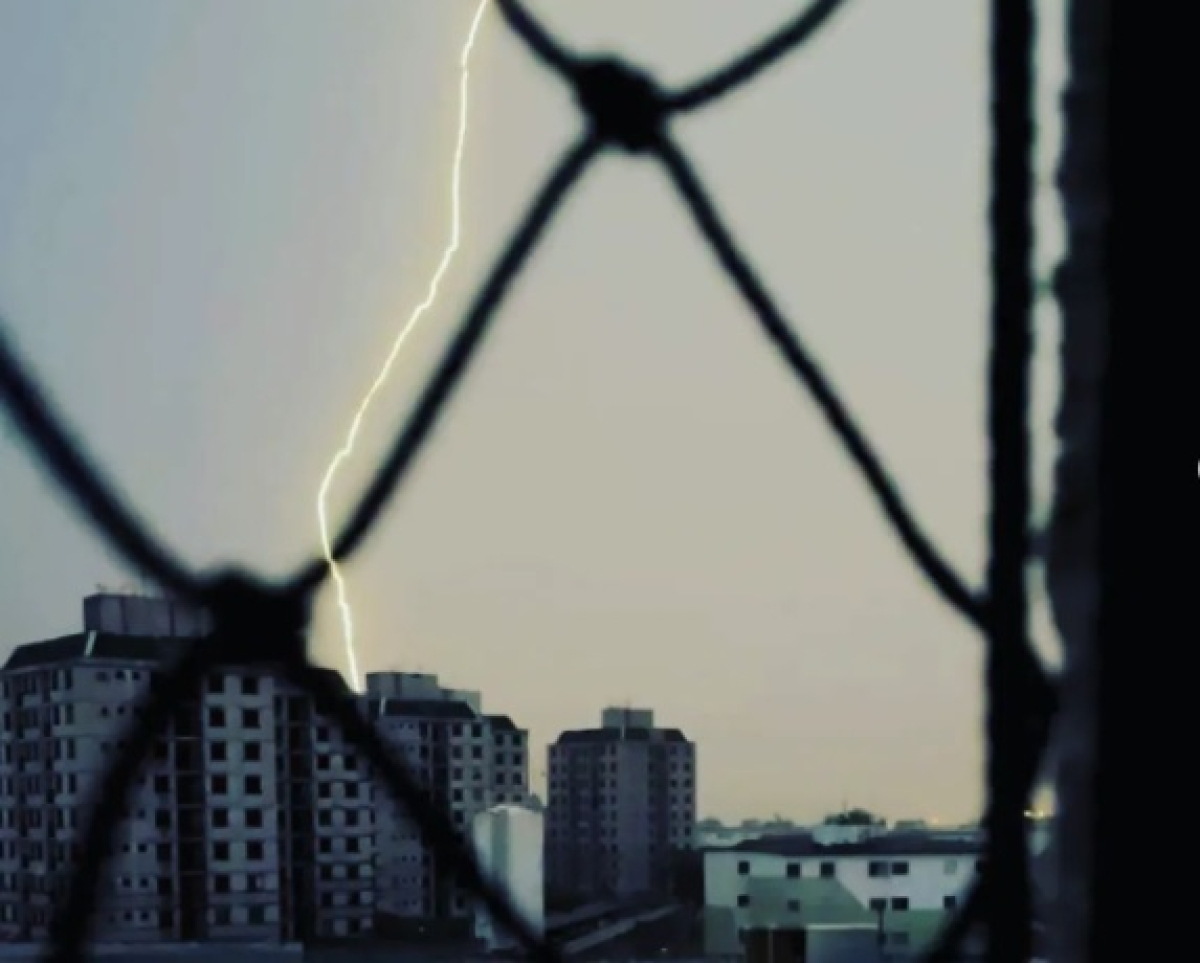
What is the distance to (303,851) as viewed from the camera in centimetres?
276

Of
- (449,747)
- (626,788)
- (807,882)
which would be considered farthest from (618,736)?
(449,747)

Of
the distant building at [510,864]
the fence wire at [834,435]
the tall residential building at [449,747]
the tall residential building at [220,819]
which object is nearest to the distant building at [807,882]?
the tall residential building at [449,747]

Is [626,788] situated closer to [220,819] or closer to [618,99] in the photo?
[220,819]

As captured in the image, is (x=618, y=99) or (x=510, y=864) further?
(x=510, y=864)

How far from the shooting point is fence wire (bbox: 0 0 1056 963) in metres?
0.23

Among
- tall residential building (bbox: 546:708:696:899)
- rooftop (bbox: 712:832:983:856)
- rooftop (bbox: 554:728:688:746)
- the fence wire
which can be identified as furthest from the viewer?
rooftop (bbox: 554:728:688:746)

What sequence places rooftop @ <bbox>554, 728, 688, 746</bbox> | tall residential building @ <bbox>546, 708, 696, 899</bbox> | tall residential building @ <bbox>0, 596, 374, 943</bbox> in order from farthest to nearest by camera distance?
1. rooftop @ <bbox>554, 728, 688, 746</bbox>
2. tall residential building @ <bbox>546, 708, 696, 899</bbox>
3. tall residential building @ <bbox>0, 596, 374, 943</bbox>

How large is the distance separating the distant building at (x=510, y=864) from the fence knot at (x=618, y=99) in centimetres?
13

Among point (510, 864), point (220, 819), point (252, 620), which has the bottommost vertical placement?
point (220, 819)

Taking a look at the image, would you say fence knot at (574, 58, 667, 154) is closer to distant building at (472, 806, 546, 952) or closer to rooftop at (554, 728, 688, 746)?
distant building at (472, 806, 546, 952)

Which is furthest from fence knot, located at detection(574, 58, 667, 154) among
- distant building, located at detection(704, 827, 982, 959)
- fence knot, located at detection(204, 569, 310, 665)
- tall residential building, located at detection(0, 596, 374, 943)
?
distant building, located at detection(704, 827, 982, 959)

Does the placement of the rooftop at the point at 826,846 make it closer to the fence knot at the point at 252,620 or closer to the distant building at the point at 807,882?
the distant building at the point at 807,882

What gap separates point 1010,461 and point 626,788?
5.70 metres

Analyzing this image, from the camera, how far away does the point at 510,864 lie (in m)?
0.73
